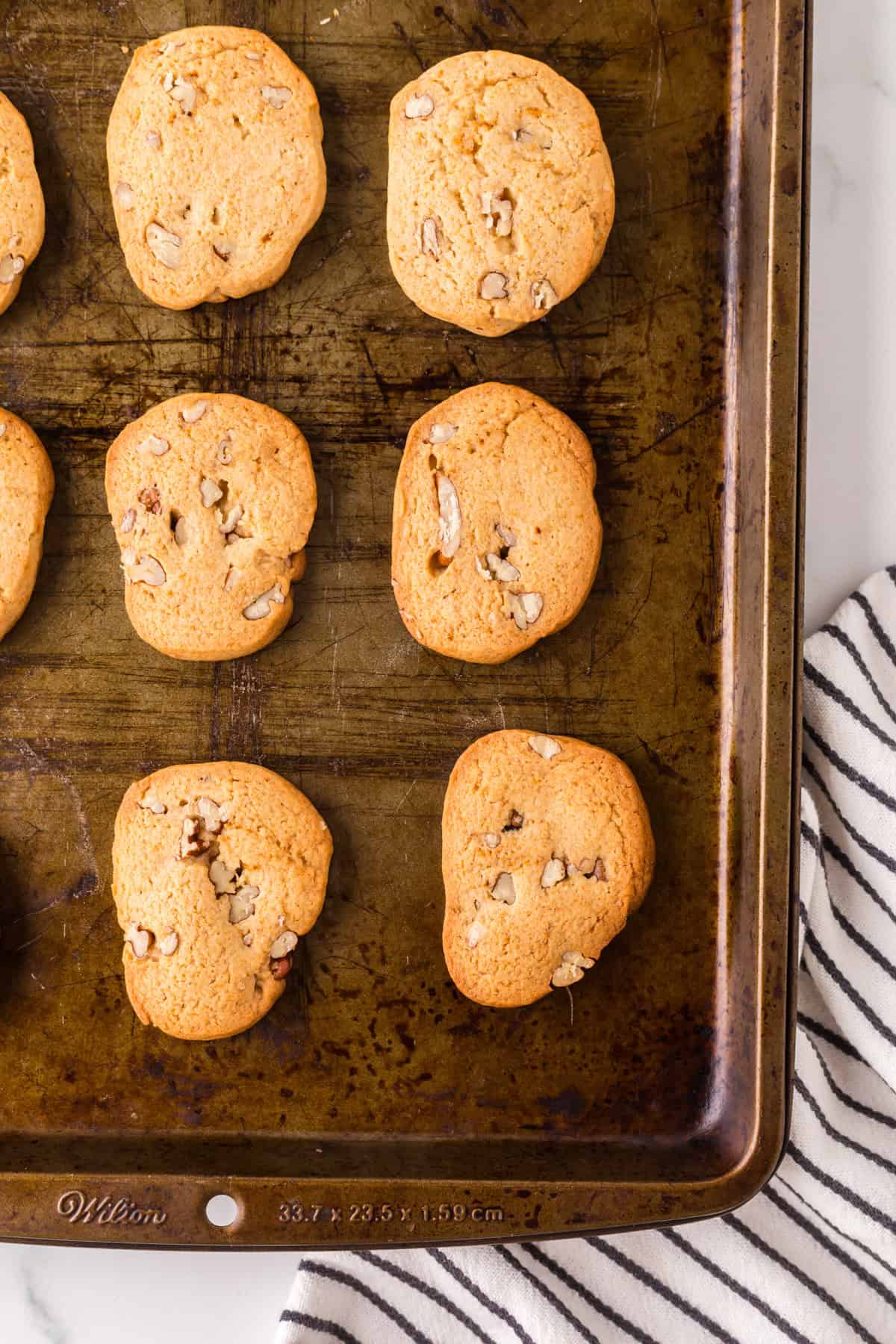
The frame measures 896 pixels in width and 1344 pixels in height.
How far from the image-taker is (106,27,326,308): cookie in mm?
1521

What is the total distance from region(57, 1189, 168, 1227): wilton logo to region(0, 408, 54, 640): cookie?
0.76 meters

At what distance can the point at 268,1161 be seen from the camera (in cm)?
152

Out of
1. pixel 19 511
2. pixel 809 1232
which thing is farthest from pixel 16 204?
pixel 809 1232

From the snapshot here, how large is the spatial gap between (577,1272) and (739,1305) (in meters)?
0.24

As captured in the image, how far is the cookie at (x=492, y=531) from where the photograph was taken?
152 centimetres

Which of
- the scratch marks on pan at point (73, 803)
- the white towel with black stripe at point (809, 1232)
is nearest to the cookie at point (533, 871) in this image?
the white towel with black stripe at point (809, 1232)

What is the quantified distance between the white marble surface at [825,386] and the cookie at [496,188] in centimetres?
39

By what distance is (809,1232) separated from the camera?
→ 1.62 metres

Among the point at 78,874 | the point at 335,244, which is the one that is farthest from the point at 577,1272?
the point at 335,244

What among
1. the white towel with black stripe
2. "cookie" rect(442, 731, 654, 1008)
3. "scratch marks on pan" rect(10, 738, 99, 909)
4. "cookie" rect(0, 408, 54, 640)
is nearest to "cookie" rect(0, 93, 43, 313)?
"cookie" rect(0, 408, 54, 640)

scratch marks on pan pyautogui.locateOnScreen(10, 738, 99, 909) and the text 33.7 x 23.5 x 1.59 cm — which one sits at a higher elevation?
scratch marks on pan pyautogui.locateOnScreen(10, 738, 99, 909)

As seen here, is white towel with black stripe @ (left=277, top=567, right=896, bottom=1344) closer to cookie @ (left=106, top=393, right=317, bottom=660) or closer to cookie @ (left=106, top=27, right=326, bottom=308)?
cookie @ (left=106, top=393, right=317, bottom=660)

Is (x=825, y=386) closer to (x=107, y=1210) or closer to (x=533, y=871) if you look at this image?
(x=533, y=871)

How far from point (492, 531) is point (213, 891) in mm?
637
